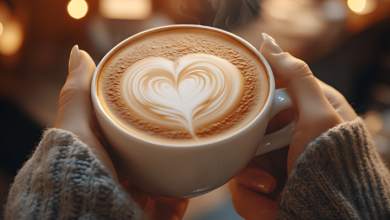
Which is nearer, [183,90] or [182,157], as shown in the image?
[182,157]

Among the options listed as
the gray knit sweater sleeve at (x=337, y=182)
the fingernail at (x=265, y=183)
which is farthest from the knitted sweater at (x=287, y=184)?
the fingernail at (x=265, y=183)

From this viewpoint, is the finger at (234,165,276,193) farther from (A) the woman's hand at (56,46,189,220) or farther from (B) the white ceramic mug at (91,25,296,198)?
(A) the woman's hand at (56,46,189,220)

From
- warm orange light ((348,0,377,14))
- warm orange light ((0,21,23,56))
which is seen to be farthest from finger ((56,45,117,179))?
warm orange light ((348,0,377,14))

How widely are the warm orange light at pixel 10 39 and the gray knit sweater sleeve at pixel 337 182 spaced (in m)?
1.23

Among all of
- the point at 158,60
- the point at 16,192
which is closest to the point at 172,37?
the point at 158,60

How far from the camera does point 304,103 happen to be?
693 millimetres

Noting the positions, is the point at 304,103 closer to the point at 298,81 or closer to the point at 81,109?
the point at 298,81

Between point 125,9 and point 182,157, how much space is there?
1.08 m

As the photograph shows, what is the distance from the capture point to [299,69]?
720mm

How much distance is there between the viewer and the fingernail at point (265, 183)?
93 cm

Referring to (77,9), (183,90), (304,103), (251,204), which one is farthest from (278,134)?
(77,9)

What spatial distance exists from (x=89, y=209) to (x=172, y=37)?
0.45 m

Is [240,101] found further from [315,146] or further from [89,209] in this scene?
[89,209]

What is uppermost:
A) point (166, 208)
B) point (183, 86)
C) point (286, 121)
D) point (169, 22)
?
point (183, 86)
